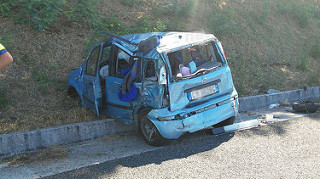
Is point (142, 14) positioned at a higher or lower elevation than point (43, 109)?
higher

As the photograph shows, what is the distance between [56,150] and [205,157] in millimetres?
2360

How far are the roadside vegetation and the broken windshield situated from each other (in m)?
2.17

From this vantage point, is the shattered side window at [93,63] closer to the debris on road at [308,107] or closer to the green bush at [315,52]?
the debris on road at [308,107]

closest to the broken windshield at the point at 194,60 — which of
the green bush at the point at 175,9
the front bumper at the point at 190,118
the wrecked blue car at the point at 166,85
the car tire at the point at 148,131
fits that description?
the wrecked blue car at the point at 166,85

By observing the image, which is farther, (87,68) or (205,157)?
(87,68)

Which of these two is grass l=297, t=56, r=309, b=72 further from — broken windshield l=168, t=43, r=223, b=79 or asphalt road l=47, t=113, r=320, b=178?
broken windshield l=168, t=43, r=223, b=79

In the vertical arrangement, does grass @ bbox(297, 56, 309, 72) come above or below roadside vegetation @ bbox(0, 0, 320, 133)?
below

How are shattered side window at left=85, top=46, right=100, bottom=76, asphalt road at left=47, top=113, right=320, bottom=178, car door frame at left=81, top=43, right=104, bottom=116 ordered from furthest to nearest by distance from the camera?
shattered side window at left=85, top=46, right=100, bottom=76
car door frame at left=81, top=43, right=104, bottom=116
asphalt road at left=47, top=113, right=320, bottom=178

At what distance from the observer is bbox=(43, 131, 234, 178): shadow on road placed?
4648 mm

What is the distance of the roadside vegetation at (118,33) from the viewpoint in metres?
7.54

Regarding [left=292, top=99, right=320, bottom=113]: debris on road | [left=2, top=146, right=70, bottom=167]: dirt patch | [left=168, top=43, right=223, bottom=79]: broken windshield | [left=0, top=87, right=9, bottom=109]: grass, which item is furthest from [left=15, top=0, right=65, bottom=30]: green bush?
[left=292, top=99, right=320, bottom=113]: debris on road

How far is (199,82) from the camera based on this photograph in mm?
5605

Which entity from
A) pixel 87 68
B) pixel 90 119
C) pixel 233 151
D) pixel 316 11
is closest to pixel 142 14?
pixel 87 68

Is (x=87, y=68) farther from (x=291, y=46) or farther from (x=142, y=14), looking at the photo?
(x=291, y=46)
